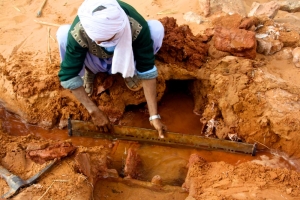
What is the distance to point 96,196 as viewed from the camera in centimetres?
311

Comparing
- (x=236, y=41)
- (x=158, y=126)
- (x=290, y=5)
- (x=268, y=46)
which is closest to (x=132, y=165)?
(x=158, y=126)

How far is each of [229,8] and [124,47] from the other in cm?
251

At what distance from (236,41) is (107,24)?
1.71 meters

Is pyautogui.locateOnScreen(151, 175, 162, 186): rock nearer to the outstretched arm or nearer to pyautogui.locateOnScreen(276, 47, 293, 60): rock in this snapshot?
the outstretched arm

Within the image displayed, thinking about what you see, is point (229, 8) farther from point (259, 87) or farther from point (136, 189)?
point (136, 189)

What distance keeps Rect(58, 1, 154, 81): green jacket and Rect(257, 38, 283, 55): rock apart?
152 cm

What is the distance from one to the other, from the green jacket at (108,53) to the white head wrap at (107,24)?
0.14 meters

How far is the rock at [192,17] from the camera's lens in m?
4.64

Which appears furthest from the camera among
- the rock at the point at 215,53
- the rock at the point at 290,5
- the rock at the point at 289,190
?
the rock at the point at 290,5

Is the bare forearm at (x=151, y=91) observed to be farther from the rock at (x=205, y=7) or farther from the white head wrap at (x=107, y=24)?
the rock at (x=205, y=7)

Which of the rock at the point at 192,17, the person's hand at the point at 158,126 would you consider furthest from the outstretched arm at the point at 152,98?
the rock at the point at 192,17

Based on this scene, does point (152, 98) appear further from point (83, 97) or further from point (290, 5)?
point (290, 5)

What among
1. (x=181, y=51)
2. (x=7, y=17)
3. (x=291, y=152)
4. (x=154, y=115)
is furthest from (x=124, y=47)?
(x=7, y=17)

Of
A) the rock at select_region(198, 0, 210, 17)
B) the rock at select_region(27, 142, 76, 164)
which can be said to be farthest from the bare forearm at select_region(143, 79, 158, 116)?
the rock at select_region(198, 0, 210, 17)
